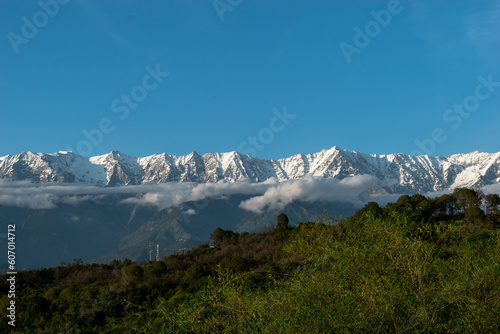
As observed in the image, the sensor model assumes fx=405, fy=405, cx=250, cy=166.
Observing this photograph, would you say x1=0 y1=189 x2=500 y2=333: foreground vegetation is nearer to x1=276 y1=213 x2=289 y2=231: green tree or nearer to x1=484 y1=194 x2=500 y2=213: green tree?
x1=276 y1=213 x2=289 y2=231: green tree

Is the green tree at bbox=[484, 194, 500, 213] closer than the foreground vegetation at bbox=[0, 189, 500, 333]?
No

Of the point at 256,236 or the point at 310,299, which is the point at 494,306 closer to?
the point at 310,299

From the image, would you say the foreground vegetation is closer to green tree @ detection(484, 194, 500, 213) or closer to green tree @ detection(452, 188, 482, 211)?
green tree @ detection(452, 188, 482, 211)

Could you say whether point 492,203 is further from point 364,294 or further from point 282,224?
point 364,294

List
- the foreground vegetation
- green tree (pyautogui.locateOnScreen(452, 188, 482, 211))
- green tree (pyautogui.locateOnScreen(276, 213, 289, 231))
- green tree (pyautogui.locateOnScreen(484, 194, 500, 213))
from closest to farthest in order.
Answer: the foreground vegetation
green tree (pyautogui.locateOnScreen(276, 213, 289, 231))
green tree (pyautogui.locateOnScreen(452, 188, 482, 211))
green tree (pyautogui.locateOnScreen(484, 194, 500, 213))

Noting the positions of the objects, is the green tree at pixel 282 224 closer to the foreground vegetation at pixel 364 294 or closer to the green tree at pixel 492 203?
the green tree at pixel 492 203

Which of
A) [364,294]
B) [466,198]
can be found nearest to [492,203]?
[466,198]

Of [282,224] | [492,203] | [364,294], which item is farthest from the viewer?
[492,203]

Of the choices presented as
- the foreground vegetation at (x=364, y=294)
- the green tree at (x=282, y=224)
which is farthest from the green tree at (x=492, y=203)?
the foreground vegetation at (x=364, y=294)

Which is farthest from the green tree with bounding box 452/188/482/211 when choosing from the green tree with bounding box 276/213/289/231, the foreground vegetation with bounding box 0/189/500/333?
the foreground vegetation with bounding box 0/189/500/333

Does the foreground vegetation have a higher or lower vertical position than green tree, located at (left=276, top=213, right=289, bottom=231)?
lower

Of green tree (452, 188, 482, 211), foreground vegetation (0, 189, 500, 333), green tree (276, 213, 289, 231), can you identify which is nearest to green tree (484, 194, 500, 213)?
green tree (452, 188, 482, 211)

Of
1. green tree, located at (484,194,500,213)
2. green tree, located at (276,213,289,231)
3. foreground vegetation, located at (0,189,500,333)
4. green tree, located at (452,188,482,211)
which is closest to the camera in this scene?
foreground vegetation, located at (0,189,500,333)

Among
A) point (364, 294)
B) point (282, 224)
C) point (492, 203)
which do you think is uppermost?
point (282, 224)
